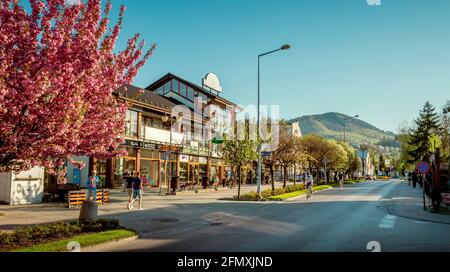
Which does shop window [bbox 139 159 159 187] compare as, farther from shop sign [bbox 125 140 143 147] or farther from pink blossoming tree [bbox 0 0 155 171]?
pink blossoming tree [bbox 0 0 155 171]

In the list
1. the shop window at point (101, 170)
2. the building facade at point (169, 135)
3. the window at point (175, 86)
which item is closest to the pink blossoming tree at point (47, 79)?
Result: the building facade at point (169, 135)

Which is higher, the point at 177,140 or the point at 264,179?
the point at 177,140

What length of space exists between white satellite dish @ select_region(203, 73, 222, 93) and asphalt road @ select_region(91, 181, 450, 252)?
37.4m

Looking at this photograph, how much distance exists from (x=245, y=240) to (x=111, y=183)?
23.3m

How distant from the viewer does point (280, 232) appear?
12688 mm

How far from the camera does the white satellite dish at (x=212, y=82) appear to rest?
5483 cm

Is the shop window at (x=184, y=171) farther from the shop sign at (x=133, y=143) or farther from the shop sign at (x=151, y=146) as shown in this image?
the shop sign at (x=133, y=143)

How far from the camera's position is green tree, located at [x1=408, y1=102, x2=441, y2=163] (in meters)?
71.6

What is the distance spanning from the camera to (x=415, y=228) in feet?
45.9

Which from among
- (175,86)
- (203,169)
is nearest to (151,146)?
(203,169)

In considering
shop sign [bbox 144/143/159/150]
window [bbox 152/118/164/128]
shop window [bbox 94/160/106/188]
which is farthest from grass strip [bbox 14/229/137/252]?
window [bbox 152/118/164/128]
